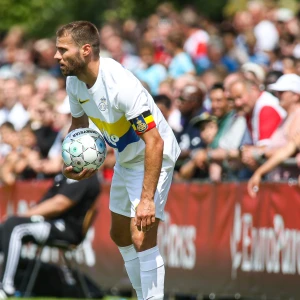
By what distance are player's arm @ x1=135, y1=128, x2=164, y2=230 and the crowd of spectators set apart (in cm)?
299

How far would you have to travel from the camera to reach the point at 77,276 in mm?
11773

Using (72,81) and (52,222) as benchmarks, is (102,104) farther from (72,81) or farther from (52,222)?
(52,222)

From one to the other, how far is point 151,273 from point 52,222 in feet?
12.3

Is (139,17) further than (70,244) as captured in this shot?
Yes

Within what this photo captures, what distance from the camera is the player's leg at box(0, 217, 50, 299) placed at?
1111cm

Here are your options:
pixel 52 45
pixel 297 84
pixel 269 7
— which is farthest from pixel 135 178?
pixel 52 45

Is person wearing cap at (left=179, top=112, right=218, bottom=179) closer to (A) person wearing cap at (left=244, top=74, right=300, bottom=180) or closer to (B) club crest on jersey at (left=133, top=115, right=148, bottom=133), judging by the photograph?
(A) person wearing cap at (left=244, top=74, right=300, bottom=180)

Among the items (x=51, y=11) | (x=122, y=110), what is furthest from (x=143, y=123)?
(x=51, y=11)

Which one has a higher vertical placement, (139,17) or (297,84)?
(139,17)

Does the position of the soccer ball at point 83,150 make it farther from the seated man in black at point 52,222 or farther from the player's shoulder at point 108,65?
the seated man in black at point 52,222

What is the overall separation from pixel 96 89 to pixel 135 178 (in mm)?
852

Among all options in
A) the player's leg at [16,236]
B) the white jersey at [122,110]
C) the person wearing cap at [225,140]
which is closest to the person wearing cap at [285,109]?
the person wearing cap at [225,140]

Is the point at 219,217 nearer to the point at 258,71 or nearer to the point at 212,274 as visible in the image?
the point at 212,274

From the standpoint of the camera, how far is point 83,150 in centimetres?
777
